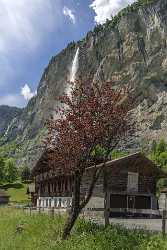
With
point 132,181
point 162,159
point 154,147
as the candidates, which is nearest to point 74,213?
point 132,181

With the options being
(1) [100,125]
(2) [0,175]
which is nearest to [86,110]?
(1) [100,125]

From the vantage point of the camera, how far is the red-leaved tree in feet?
64.0

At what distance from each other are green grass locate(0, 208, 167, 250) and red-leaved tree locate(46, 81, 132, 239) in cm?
99

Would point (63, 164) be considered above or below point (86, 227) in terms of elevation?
above

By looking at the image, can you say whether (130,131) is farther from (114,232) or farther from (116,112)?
(114,232)

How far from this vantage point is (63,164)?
20312 mm

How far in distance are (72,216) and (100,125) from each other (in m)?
3.69

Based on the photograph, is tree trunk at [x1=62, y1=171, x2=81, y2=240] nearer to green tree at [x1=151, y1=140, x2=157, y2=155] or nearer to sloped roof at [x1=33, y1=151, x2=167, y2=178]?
sloped roof at [x1=33, y1=151, x2=167, y2=178]

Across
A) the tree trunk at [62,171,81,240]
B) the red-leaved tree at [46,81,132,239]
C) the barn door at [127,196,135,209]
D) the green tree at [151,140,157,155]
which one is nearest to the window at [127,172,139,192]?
the barn door at [127,196,135,209]

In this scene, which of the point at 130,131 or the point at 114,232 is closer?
the point at 114,232

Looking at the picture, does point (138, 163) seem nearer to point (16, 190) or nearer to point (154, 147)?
point (16, 190)

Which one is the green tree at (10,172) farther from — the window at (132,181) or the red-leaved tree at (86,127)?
the red-leaved tree at (86,127)

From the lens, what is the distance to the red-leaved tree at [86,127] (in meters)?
19.5

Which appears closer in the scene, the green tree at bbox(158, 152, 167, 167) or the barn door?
the barn door
